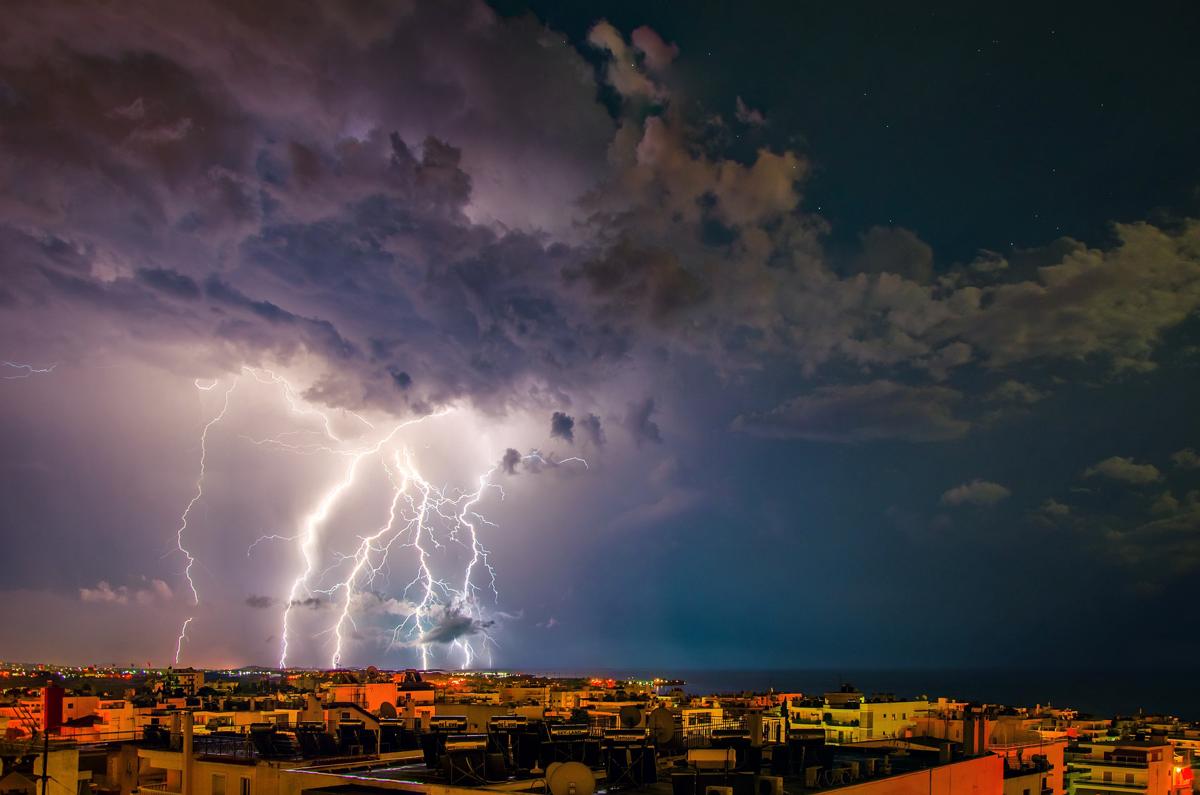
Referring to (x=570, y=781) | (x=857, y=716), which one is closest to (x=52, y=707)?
(x=570, y=781)

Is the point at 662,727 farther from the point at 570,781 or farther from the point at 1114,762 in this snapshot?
the point at 1114,762

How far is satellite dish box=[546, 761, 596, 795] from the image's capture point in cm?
1393

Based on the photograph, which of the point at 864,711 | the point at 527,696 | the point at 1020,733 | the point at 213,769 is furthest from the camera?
the point at 527,696

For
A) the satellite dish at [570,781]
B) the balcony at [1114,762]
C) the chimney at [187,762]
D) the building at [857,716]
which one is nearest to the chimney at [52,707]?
the chimney at [187,762]

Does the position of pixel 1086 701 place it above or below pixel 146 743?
below

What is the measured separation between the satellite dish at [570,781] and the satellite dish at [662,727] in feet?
22.4

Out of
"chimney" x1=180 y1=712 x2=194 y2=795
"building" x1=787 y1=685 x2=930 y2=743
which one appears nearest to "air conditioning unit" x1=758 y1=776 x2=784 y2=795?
"chimney" x1=180 y1=712 x2=194 y2=795

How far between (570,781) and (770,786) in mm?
3239

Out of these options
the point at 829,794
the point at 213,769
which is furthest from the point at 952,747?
the point at 213,769

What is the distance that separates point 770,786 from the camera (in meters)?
14.7

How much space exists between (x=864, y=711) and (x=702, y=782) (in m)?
39.4

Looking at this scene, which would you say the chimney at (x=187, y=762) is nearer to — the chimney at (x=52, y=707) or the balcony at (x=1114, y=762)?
the chimney at (x=52, y=707)

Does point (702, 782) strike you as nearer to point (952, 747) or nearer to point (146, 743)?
point (952, 747)

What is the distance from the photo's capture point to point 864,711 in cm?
5050
